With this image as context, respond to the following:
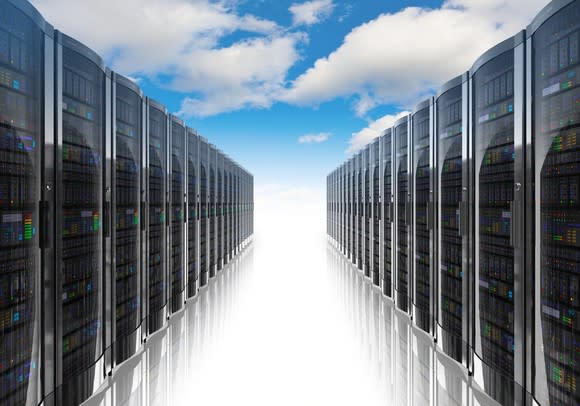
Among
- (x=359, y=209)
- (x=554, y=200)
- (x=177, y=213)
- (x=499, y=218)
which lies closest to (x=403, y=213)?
(x=499, y=218)

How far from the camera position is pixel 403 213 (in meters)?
15.3

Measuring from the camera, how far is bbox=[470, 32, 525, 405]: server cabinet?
289 inches

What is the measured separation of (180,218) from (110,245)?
20.6ft

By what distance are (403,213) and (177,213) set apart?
415 inches

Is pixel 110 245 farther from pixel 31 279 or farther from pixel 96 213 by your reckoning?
pixel 31 279

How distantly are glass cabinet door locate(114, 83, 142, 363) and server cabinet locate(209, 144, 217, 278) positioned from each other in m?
10.6

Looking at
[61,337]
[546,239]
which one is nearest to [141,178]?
[61,337]

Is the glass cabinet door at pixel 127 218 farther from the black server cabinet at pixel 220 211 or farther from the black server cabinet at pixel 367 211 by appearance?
the black server cabinet at pixel 367 211

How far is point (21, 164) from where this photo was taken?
20.2ft

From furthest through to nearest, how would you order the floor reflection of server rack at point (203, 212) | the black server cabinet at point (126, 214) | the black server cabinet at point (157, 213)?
the floor reflection of server rack at point (203, 212) < the black server cabinet at point (157, 213) < the black server cabinet at point (126, 214)

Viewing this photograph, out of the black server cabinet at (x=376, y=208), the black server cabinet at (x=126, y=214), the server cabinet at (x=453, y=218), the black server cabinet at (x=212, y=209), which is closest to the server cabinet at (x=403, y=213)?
the server cabinet at (x=453, y=218)

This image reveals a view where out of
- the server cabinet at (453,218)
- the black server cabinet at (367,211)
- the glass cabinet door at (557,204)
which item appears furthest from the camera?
the black server cabinet at (367,211)

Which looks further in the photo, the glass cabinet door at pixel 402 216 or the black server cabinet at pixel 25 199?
the glass cabinet door at pixel 402 216

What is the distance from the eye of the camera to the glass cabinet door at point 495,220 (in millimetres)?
7648
